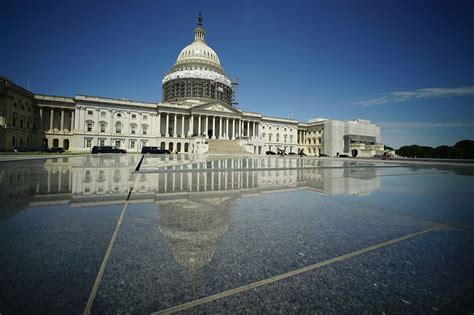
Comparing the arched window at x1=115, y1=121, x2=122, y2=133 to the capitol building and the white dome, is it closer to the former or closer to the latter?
the capitol building

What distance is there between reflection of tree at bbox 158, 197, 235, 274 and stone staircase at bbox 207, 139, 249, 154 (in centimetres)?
4560

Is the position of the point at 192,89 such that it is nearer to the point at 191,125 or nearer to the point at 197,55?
the point at 191,125

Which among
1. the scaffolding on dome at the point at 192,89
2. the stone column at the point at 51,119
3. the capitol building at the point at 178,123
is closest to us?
the capitol building at the point at 178,123

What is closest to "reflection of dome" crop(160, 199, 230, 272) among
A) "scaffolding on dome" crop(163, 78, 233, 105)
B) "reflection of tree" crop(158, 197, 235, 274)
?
"reflection of tree" crop(158, 197, 235, 274)

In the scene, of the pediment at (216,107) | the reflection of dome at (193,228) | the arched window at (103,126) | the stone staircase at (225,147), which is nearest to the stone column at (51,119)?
the arched window at (103,126)

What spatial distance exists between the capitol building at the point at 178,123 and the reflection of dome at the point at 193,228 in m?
45.4

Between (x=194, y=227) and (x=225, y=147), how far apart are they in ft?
165

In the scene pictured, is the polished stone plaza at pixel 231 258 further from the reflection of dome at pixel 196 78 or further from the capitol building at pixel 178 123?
the reflection of dome at pixel 196 78

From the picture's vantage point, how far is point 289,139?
85688 millimetres

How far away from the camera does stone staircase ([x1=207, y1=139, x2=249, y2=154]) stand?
166 ft

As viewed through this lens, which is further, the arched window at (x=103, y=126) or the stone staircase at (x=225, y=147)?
the arched window at (x=103, y=126)

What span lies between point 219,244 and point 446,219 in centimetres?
389

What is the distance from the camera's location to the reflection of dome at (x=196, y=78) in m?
70.6

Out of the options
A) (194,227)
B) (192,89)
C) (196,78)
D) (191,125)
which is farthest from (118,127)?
(194,227)
